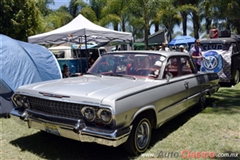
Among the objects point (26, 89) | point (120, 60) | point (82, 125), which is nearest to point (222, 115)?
point (120, 60)

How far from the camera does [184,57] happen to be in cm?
546

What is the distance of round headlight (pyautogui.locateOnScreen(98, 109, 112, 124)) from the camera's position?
3.19 metres

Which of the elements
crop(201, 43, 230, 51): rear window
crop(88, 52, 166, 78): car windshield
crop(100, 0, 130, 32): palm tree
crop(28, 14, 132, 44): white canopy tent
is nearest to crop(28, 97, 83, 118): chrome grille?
crop(88, 52, 166, 78): car windshield

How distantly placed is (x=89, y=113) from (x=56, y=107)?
1.89 feet

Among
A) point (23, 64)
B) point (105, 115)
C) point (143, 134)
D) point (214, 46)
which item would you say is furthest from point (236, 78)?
point (105, 115)

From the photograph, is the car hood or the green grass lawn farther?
the green grass lawn

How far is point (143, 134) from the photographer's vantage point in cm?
390

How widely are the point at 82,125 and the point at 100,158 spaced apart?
0.77 m

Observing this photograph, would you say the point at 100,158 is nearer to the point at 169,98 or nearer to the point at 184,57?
the point at 169,98

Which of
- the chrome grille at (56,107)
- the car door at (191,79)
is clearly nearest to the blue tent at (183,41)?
the car door at (191,79)

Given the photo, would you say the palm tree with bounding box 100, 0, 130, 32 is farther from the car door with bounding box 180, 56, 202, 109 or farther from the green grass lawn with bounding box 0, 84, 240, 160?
the green grass lawn with bounding box 0, 84, 240, 160

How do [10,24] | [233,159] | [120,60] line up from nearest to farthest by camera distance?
[233,159] < [120,60] < [10,24]

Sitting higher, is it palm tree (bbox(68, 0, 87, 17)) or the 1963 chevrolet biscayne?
palm tree (bbox(68, 0, 87, 17))

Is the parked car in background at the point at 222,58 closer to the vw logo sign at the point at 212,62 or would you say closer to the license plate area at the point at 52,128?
the vw logo sign at the point at 212,62
